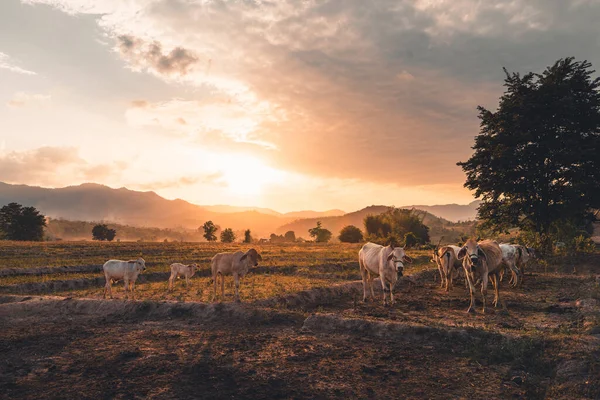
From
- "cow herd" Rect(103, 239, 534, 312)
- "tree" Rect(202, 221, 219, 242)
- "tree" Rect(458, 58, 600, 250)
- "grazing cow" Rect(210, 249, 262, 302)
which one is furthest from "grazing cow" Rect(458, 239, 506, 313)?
"tree" Rect(202, 221, 219, 242)

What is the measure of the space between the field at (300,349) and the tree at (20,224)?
236 ft

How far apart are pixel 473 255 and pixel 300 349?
25.1 ft

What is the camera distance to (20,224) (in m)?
73.6

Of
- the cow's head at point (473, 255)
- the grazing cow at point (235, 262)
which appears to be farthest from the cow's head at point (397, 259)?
the grazing cow at point (235, 262)

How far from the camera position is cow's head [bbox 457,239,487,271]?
43.2 feet

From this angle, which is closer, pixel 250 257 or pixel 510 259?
pixel 250 257

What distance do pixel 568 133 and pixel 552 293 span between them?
51.0 ft

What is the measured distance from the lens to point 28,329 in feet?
39.1

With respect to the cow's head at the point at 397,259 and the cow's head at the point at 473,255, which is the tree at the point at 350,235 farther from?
the cow's head at the point at 473,255

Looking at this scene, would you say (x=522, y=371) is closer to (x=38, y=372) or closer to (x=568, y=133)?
(x=38, y=372)

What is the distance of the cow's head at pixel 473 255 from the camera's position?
13163 millimetres

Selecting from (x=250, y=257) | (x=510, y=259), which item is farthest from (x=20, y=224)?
(x=510, y=259)

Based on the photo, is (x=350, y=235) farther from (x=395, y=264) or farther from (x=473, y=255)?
(x=473, y=255)

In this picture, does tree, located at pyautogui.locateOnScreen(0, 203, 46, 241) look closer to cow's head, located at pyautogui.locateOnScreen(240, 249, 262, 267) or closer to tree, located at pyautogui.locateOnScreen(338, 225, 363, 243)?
tree, located at pyautogui.locateOnScreen(338, 225, 363, 243)
